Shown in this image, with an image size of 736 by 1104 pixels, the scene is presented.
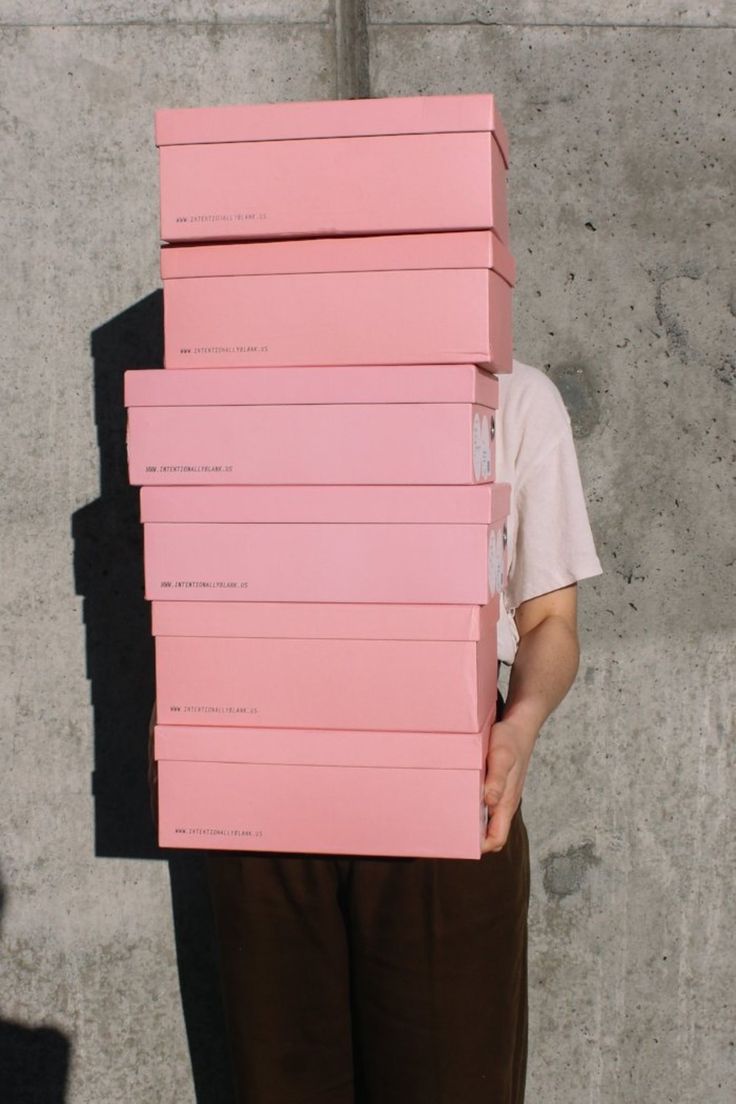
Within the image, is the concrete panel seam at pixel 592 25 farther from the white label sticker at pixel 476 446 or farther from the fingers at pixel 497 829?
the fingers at pixel 497 829

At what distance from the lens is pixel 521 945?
1.40 metres

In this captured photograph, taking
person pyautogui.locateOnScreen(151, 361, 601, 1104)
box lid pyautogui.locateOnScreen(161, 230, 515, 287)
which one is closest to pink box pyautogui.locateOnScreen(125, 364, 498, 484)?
box lid pyautogui.locateOnScreen(161, 230, 515, 287)

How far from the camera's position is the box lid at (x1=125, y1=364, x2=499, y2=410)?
1104 millimetres

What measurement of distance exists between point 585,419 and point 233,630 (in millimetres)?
935

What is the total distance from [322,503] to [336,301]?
213mm

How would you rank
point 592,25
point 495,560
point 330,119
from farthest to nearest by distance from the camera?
1. point 592,25
2. point 495,560
3. point 330,119

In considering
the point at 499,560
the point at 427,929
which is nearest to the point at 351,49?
the point at 499,560

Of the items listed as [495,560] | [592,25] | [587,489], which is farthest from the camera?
[587,489]

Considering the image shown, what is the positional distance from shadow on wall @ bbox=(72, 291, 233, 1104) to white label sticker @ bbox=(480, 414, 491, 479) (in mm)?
897

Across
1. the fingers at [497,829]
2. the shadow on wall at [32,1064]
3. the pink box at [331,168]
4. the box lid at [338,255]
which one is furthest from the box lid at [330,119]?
the shadow on wall at [32,1064]

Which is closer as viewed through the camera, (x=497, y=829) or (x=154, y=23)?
(x=497, y=829)

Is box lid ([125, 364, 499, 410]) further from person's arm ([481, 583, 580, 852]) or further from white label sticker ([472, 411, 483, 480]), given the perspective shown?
person's arm ([481, 583, 580, 852])

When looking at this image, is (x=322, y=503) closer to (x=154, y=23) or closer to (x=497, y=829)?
(x=497, y=829)

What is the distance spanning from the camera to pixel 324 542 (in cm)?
115
